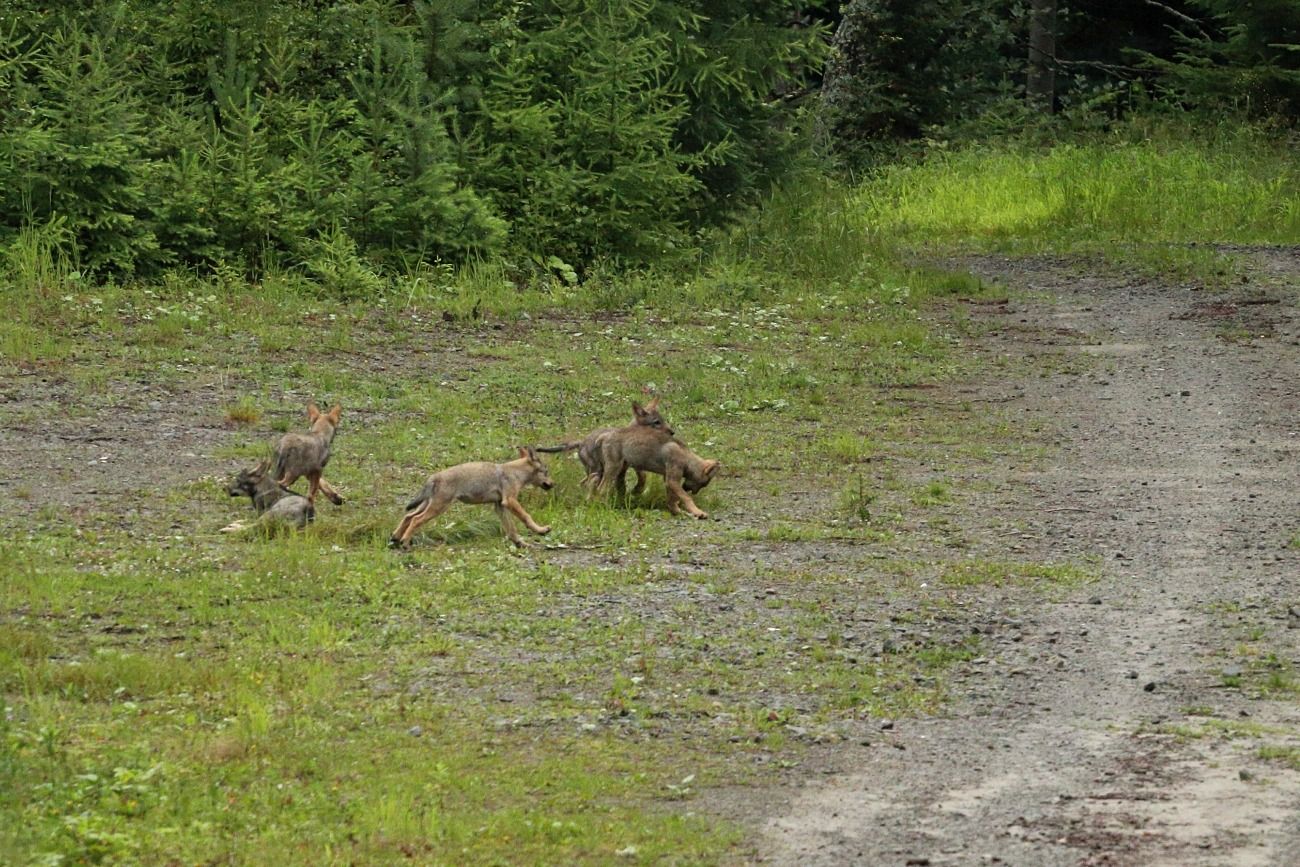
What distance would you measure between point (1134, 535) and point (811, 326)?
8846 mm

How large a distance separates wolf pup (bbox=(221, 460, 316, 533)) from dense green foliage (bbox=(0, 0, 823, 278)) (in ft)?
28.9

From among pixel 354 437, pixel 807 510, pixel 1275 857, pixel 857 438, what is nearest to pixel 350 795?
pixel 1275 857

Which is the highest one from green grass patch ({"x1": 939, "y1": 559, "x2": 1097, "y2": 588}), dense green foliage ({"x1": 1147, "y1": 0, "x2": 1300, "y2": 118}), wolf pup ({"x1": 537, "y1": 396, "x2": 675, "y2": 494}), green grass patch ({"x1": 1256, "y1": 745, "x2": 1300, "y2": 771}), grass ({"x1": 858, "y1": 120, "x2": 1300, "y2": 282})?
dense green foliage ({"x1": 1147, "y1": 0, "x2": 1300, "y2": 118})

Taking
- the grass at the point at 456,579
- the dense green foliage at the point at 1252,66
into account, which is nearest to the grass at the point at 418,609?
the grass at the point at 456,579

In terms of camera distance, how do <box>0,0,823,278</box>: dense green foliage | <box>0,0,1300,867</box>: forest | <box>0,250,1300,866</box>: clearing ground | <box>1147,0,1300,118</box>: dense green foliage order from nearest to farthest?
<box>0,250,1300,866</box>: clearing ground, <box>0,0,1300,867</box>: forest, <box>0,0,823,278</box>: dense green foliage, <box>1147,0,1300,118</box>: dense green foliage

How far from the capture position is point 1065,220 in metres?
28.7

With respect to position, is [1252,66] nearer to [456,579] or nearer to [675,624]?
[456,579]

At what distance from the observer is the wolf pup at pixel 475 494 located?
1128 cm

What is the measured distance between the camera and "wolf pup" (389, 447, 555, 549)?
11281 mm

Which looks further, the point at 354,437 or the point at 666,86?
the point at 666,86

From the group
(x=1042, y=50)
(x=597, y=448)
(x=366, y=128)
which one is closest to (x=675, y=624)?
(x=597, y=448)

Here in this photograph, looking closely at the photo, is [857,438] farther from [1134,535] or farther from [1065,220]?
[1065,220]

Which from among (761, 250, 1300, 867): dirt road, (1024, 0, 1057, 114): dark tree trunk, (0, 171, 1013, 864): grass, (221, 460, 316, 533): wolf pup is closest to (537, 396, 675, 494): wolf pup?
(0, 171, 1013, 864): grass

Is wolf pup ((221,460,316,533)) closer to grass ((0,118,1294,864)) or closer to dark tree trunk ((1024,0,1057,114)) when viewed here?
grass ((0,118,1294,864))
